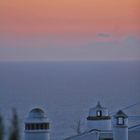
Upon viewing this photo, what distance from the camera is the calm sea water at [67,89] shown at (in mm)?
19953

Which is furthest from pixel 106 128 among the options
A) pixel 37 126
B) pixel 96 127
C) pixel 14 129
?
pixel 14 129

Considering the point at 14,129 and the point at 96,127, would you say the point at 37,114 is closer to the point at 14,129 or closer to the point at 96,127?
the point at 96,127

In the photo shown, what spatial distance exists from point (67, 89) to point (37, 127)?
2788 centimetres

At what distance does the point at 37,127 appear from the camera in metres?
4.12

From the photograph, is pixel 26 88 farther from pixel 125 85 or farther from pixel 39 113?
pixel 39 113

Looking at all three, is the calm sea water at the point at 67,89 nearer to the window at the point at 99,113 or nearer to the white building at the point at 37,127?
the window at the point at 99,113

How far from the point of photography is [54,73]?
117ft

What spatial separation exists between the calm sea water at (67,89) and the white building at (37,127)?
35.2 ft

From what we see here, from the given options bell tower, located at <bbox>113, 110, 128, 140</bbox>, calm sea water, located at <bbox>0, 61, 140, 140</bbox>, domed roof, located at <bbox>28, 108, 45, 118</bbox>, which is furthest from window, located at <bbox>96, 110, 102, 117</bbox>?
calm sea water, located at <bbox>0, 61, 140, 140</bbox>

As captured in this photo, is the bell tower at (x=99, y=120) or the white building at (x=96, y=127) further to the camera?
the bell tower at (x=99, y=120)

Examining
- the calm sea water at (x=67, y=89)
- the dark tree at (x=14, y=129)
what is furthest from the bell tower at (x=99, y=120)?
the calm sea water at (x=67, y=89)

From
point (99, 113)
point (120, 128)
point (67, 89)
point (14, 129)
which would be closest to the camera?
point (14, 129)

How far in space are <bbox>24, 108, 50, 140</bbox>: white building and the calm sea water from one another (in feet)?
35.2

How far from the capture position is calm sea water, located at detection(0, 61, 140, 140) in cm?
1995
